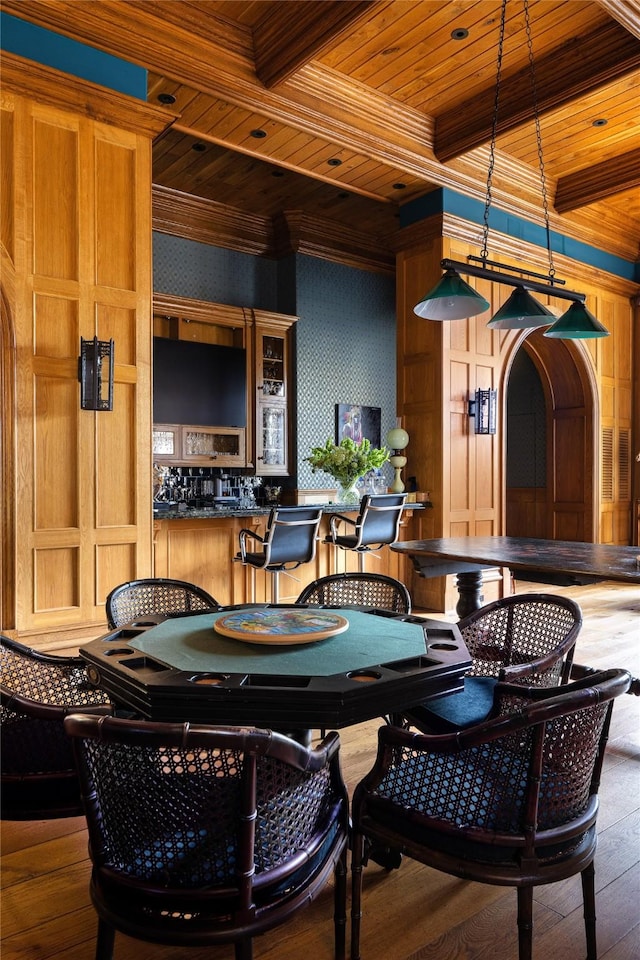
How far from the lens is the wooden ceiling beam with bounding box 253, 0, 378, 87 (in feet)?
13.7

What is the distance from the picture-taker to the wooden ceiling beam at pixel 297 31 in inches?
164

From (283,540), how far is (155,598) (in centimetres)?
188

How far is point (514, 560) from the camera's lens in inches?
124

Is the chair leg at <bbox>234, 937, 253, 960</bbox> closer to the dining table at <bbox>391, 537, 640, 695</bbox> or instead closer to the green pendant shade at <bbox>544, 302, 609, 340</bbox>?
the dining table at <bbox>391, 537, 640, 695</bbox>

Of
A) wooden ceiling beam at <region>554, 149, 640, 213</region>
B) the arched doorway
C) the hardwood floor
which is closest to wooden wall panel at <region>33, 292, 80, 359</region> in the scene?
the hardwood floor

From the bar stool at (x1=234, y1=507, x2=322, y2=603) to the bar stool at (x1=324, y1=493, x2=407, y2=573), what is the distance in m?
0.47

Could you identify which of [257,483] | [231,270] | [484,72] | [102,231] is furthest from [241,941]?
[231,270]

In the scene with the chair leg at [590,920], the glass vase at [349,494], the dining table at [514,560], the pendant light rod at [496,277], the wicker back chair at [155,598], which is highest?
the pendant light rod at [496,277]

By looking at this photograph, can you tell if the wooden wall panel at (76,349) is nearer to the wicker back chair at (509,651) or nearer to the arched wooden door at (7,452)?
the arched wooden door at (7,452)

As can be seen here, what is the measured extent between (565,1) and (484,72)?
33.4 inches

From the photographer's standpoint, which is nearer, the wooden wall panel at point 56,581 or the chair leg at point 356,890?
the chair leg at point 356,890

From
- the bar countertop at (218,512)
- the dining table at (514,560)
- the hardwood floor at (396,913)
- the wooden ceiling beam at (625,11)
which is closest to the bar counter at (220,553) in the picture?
the bar countertop at (218,512)

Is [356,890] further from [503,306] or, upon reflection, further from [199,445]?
[199,445]

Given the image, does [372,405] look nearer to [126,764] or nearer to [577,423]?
[577,423]
